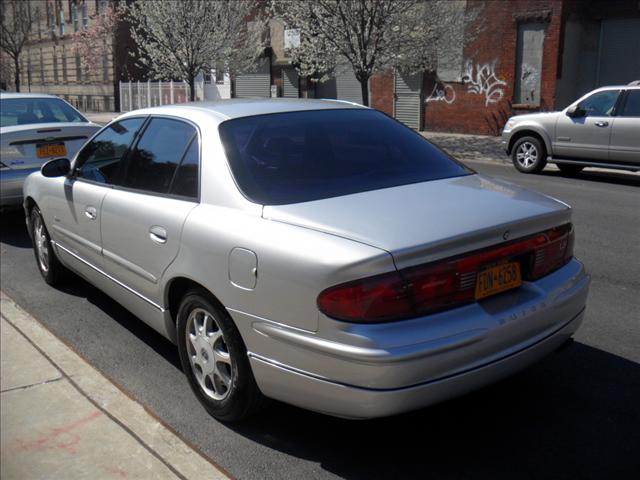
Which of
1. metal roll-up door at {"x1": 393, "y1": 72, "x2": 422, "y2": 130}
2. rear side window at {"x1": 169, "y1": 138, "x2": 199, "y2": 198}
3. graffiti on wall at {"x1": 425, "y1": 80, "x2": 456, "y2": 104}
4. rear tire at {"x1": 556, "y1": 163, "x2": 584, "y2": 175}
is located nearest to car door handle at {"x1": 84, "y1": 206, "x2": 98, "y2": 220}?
rear side window at {"x1": 169, "y1": 138, "x2": 199, "y2": 198}

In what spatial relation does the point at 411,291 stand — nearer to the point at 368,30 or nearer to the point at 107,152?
the point at 107,152

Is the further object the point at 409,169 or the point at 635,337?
the point at 635,337

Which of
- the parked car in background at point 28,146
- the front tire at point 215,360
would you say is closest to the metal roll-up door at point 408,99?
the parked car in background at point 28,146

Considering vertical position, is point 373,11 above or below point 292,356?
above

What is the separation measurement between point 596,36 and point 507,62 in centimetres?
267

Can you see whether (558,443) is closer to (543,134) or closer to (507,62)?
(543,134)

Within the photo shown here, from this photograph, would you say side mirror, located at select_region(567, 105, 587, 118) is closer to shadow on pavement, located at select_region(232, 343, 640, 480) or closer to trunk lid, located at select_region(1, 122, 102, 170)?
trunk lid, located at select_region(1, 122, 102, 170)

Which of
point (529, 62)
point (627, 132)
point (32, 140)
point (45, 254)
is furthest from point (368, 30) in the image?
point (45, 254)

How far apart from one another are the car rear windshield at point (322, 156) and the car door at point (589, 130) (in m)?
8.89

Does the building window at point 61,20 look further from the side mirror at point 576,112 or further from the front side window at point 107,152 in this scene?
the front side window at point 107,152

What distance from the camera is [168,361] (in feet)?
14.7

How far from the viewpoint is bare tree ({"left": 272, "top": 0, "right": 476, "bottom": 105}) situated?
16828 mm

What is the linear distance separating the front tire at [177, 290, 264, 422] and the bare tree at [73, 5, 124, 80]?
39.4 meters

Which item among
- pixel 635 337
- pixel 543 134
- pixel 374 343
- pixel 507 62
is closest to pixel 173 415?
pixel 374 343
